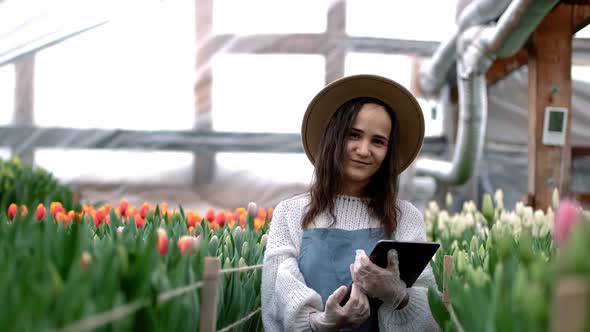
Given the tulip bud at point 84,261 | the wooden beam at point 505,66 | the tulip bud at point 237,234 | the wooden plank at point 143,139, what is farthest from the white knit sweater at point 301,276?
the wooden plank at point 143,139

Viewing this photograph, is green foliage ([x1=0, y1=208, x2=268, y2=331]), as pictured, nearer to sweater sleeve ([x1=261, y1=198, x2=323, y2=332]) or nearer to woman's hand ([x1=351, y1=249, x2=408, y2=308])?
sweater sleeve ([x1=261, y1=198, x2=323, y2=332])

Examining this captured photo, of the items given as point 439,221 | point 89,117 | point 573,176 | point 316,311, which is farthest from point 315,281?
point 573,176

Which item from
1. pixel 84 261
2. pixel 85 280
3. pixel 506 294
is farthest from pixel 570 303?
pixel 84 261

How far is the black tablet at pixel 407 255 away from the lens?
5.40 feet

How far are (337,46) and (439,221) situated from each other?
2635 millimetres

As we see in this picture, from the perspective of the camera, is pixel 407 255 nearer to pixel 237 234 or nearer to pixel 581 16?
pixel 237 234

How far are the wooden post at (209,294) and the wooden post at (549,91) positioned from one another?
3.48m

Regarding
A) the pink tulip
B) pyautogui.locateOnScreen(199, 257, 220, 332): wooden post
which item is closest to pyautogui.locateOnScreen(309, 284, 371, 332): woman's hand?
pyautogui.locateOnScreen(199, 257, 220, 332): wooden post

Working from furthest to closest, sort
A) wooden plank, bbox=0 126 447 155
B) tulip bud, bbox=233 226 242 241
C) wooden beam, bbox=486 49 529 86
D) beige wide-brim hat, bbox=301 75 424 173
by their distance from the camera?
wooden plank, bbox=0 126 447 155, wooden beam, bbox=486 49 529 86, tulip bud, bbox=233 226 242 241, beige wide-brim hat, bbox=301 75 424 173

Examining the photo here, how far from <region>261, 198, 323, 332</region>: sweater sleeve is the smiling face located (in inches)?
8.2

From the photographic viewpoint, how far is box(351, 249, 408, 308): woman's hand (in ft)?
5.45

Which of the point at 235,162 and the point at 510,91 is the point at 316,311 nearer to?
the point at 235,162

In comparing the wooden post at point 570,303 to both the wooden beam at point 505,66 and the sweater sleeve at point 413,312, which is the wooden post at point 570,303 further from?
the wooden beam at point 505,66

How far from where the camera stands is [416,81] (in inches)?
262
